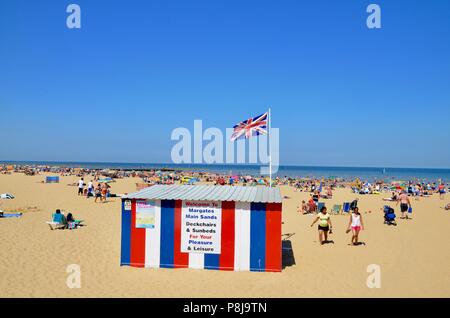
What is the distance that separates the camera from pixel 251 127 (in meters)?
12.5

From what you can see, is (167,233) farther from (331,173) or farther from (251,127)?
(331,173)

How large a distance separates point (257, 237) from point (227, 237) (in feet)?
2.06

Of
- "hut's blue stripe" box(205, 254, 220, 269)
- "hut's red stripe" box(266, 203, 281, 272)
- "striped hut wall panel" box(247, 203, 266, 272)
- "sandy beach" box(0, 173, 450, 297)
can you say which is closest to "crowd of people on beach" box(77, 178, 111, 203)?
"sandy beach" box(0, 173, 450, 297)

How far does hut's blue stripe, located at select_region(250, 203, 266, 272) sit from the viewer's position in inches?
286

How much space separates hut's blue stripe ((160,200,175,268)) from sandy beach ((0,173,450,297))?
1.01 feet

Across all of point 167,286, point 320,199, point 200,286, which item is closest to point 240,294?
point 200,286

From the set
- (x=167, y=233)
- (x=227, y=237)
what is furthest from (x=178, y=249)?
(x=227, y=237)

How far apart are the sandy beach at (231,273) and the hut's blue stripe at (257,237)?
0.29 meters

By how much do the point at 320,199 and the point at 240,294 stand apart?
59.1ft

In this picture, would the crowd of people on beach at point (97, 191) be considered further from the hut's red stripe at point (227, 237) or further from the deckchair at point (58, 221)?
the hut's red stripe at point (227, 237)

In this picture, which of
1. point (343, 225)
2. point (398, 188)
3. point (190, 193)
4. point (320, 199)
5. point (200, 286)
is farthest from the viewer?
point (398, 188)

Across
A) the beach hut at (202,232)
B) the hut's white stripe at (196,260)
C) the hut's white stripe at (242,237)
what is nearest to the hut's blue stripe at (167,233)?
the beach hut at (202,232)
